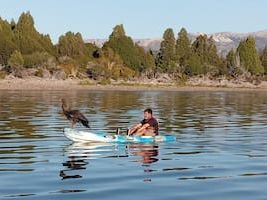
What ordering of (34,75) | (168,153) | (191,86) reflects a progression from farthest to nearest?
1. (191,86)
2. (34,75)
3. (168,153)

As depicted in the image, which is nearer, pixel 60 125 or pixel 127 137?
pixel 127 137

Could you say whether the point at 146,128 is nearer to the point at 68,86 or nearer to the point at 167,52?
the point at 68,86

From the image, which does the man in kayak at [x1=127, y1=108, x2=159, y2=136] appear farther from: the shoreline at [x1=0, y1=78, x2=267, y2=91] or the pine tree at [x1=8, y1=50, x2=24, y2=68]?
the pine tree at [x1=8, y1=50, x2=24, y2=68]

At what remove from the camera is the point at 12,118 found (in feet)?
113

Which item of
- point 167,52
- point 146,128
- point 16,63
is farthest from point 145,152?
point 167,52

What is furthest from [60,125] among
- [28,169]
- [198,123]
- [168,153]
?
[28,169]

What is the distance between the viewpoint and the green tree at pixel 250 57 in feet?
410

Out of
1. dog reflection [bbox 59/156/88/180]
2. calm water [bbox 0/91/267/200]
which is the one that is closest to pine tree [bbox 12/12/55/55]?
calm water [bbox 0/91/267/200]

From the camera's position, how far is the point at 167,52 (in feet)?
392

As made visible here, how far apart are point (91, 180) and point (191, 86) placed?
312ft

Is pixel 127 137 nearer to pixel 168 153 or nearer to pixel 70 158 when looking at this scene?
pixel 168 153

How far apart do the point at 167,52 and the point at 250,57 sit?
17.4 m

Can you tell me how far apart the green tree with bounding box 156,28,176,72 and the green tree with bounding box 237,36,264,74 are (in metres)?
14.2

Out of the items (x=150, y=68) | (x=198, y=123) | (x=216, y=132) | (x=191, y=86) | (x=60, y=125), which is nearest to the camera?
(x=216, y=132)
